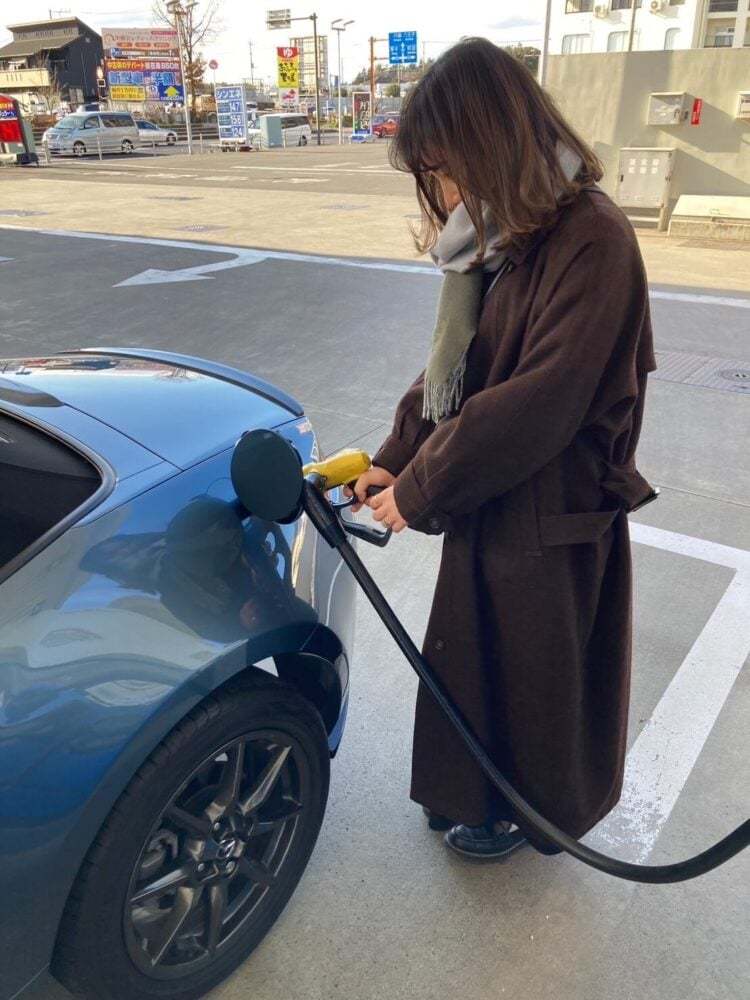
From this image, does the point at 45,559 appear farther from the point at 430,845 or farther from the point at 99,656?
the point at 430,845

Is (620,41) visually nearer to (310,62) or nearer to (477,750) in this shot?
(477,750)

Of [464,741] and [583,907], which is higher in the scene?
[464,741]

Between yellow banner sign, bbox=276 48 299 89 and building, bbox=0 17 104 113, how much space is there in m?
18.5

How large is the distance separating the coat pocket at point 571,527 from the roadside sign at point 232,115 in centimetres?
3872

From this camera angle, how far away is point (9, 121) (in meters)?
27.1

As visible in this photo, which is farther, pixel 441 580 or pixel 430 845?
pixel 430 845

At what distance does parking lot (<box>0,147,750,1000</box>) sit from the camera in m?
1.92

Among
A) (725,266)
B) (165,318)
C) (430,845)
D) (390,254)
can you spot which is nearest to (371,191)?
(390,254)

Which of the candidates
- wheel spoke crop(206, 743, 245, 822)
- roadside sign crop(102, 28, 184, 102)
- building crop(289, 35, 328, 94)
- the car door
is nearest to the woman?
wheel spoke crop(206, 743, 245, 822)

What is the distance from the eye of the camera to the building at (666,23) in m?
44.4

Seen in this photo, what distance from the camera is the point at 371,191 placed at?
60.5 ft

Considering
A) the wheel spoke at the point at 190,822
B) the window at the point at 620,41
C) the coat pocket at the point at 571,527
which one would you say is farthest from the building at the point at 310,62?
the wheel spoke at the point at 190,822

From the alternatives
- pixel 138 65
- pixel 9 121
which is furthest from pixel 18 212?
pixel 138 65

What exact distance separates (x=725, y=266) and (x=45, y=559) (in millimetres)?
9617
